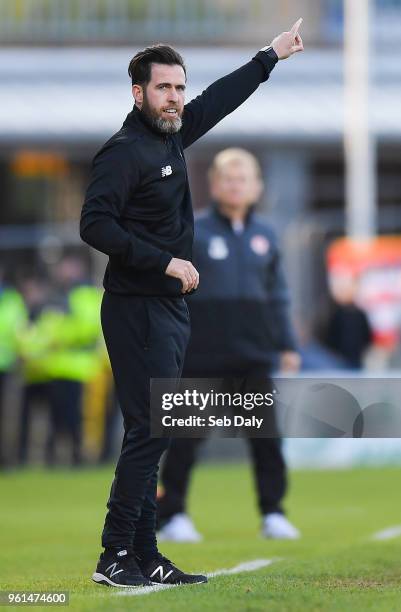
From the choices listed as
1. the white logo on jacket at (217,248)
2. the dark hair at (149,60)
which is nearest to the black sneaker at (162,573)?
the dark hair at (149,60)

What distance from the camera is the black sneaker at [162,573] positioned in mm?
6773

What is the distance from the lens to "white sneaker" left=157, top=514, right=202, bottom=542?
33.1 feet

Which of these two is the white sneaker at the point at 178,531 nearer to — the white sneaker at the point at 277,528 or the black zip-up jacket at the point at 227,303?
the white sneaker at the point at 277,528

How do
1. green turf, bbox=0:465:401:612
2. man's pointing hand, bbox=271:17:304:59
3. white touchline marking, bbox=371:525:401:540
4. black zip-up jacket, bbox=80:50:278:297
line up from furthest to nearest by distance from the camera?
1. white touchline marking, bbox=371:525:401:540
2. man's pointing hand, bbox=271:17:304:59
3. black zip-up jacket, bbox=80:50:278:297
4. green turf, bbox=0:465:401:612

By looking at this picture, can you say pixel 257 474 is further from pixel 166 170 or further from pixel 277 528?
pixel 166 170

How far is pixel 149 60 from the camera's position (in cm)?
666

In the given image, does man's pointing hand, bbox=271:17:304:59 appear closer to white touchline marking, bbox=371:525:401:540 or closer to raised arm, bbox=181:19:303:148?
raised arm, bbox=181:19:303:148

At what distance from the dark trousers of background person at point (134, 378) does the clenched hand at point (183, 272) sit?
17 cm

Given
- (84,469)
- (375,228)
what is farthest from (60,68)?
(84,469)

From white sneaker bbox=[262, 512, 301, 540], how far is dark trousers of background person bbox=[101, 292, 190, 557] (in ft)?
11.5

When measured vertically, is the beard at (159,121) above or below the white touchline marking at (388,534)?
above

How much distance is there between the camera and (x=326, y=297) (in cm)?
1994

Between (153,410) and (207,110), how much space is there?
1.25 meters

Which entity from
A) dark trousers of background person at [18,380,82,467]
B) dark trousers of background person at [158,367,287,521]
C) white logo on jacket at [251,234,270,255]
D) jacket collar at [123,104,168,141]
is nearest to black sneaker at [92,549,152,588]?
jacket collar at [123,104,168,141]
